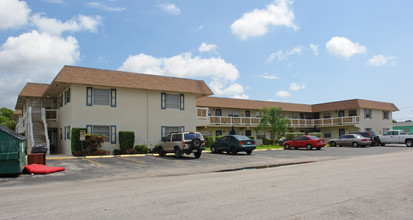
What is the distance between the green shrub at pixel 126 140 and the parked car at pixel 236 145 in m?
6.87

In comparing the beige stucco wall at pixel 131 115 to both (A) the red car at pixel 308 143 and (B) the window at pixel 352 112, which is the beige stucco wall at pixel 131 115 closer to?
(A) the red car at pixel 308 143

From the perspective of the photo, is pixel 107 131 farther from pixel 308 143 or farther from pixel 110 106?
pixel 308 143

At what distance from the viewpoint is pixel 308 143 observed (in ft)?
103

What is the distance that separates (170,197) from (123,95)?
19.7m

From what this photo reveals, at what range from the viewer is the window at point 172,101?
93.1ft

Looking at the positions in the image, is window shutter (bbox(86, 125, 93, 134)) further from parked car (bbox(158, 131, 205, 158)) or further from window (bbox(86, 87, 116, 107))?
parked car (bbox(158, 131, 205, 158))

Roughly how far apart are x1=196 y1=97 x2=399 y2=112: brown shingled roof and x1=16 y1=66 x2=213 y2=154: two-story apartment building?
10378mm

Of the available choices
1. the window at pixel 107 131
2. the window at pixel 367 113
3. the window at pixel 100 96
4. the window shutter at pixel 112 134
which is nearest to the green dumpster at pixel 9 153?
the window at pixel 107 131

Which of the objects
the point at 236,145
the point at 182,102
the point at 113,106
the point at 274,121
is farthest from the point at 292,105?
the point at 113,106

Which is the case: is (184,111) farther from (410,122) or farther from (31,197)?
(410,122)

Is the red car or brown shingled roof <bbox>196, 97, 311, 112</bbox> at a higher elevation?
brown shingled roof <bbox>196, 97, 311, 112</bbox>

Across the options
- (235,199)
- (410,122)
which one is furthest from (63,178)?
(410,122)

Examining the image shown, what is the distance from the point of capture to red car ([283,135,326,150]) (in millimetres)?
30781

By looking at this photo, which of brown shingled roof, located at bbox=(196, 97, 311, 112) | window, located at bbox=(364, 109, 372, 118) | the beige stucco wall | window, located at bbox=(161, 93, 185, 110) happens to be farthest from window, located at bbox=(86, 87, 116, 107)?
window, located at bbox=(364, 109, 372, 118)
